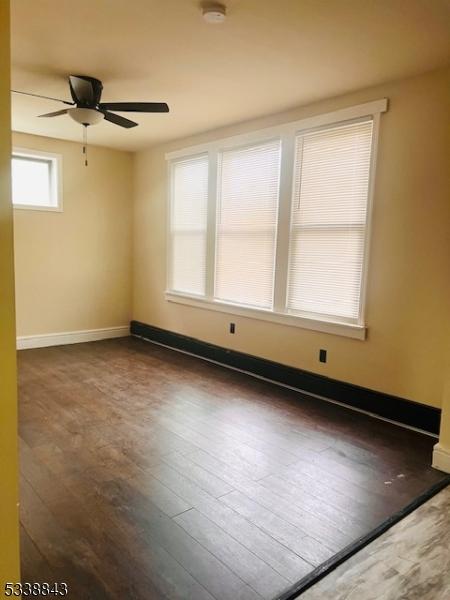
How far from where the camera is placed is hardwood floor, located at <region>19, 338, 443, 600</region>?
1.75m

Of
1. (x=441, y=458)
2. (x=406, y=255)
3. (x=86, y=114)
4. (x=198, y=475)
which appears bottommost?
(x=198, y=475)

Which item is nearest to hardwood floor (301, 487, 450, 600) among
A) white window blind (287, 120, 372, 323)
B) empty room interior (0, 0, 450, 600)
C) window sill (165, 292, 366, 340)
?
empty room interior (0, 0, 450, 600)

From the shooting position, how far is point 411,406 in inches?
127

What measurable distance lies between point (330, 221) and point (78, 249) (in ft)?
11.8

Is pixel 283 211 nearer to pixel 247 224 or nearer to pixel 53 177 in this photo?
pixel 247 224

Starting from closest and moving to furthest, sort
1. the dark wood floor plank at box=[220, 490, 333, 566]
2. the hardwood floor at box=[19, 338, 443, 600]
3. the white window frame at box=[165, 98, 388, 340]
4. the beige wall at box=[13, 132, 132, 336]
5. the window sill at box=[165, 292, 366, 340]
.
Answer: the hardwood floor at box=[19, 338, 443, 600], the dark wood floor plank at box=[220, 490, 333, 566], the white window frame at box=[165, 98, 388, 340], the window sill at box=[165, 292, 366, 340], the beige wall at box=[13, 132, 132, 336]

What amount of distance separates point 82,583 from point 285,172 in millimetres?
3542

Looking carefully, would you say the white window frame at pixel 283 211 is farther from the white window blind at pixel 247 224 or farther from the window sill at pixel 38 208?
the window sill at pixel 38 208

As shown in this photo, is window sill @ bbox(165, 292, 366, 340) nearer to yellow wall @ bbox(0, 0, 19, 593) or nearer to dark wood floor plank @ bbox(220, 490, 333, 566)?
dark wood floor plank @ bbox(220, 490, 333, 566)

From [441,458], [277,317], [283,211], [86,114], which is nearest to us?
[441,458]

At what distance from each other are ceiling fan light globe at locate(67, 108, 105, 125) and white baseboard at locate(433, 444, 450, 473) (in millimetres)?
3437

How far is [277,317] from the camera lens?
4.20m

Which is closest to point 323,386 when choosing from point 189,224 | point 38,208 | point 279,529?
point 279,529

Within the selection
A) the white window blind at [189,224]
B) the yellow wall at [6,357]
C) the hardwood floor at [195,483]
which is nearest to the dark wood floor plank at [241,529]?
the hardwood floor at [195,483]
